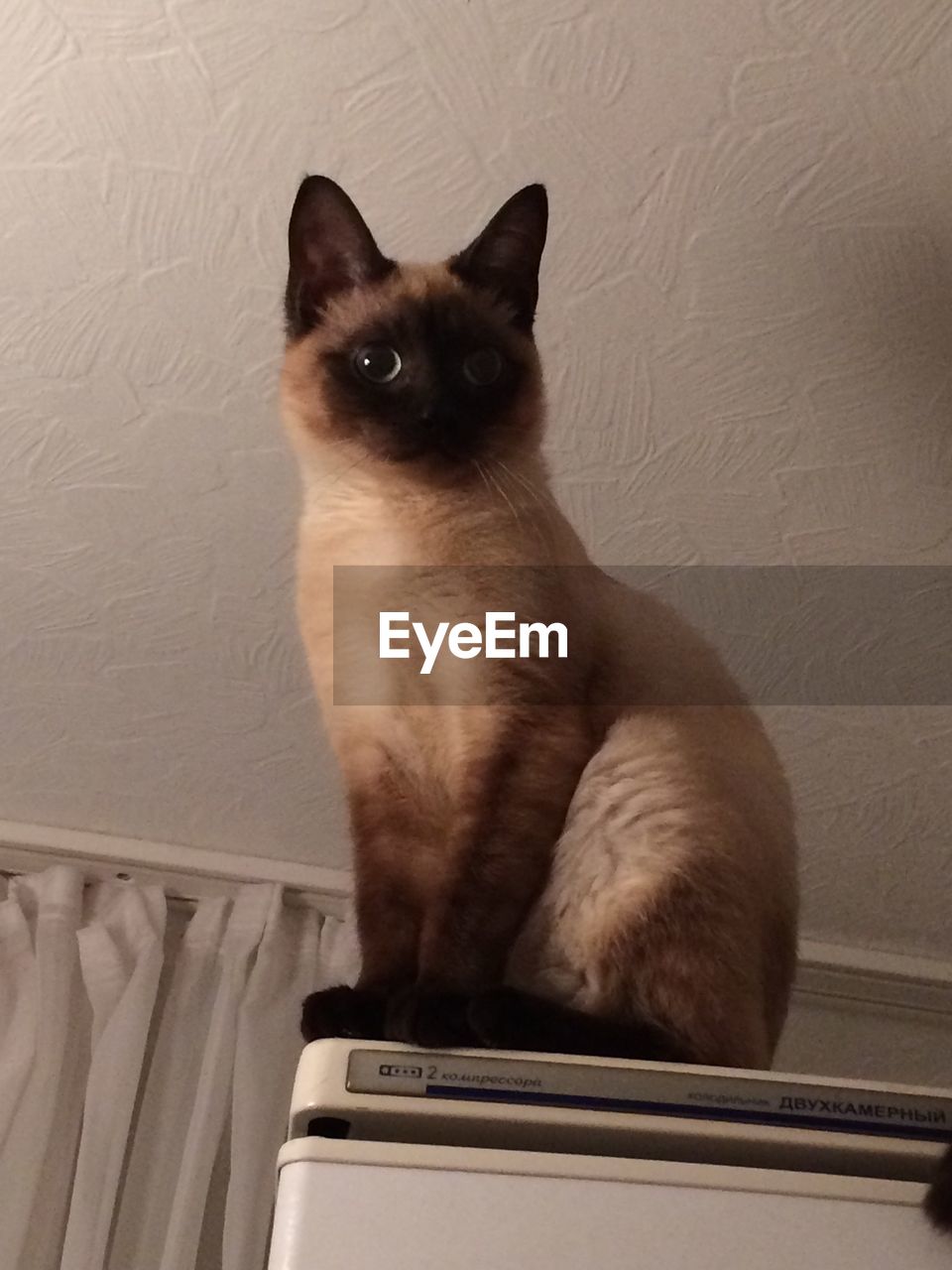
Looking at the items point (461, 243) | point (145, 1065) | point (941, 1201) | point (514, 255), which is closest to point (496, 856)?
point (941, 1201)

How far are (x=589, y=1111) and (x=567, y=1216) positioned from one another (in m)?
0.07

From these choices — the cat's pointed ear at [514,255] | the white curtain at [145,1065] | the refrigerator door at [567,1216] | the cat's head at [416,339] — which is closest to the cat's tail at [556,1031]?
the refrigerator door at [567,1216]

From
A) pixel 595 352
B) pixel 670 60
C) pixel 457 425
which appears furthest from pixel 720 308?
pixel 457 425

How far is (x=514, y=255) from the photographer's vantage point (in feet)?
3.24

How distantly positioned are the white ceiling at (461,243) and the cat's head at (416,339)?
13 centimetres

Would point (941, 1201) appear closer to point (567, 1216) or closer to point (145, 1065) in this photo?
point (567, 1216)

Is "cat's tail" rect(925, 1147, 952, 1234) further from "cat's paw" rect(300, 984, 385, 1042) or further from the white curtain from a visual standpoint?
the white curtain

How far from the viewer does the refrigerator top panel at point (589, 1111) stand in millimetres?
717

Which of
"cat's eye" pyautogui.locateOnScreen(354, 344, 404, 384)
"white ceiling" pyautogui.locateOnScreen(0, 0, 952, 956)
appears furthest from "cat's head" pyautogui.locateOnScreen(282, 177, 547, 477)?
"white ceiling" pyautogui.locateOnScreen(0, 0, 952, 956)

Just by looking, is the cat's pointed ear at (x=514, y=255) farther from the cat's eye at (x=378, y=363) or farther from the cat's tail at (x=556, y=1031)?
the cat's tail at (x=556, y=1031)

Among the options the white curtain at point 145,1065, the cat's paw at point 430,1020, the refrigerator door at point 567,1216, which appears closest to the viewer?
the refrigerator door at point 567,1216

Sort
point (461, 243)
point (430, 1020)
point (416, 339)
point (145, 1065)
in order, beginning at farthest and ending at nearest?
point (145, 1065)
point (461, 243)
point (416, 339)
point (430, 1020)

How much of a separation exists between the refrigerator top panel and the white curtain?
2.92ft

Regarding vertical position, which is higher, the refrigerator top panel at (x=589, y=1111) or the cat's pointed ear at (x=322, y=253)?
the cat's pointed ear at (x=322, y=253)
